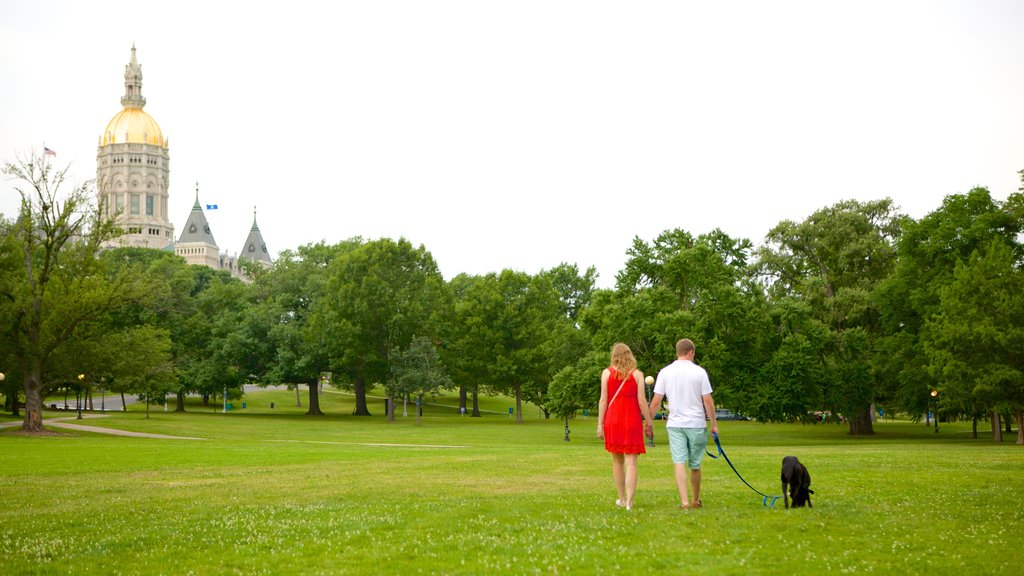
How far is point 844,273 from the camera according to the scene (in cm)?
5878

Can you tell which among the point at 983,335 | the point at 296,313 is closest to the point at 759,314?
the point at 983,335

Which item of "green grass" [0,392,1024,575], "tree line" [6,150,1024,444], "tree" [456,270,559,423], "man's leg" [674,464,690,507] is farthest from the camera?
"tree" [456,270,559,423]

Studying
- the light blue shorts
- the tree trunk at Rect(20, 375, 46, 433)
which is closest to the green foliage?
the light blue shorts

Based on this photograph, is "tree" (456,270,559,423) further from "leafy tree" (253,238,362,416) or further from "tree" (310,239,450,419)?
"leafy tree" (253,238,362,416)

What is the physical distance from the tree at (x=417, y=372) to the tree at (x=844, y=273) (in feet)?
91.5

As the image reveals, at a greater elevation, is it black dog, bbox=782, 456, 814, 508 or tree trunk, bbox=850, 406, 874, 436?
black dog, bbox=782, 456, 814, 508

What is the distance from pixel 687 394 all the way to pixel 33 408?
45.5 m

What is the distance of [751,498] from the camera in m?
14.7

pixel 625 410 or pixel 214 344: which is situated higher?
pixel 214 344

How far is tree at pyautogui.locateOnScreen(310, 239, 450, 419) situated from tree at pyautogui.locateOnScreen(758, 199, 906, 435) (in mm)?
30440

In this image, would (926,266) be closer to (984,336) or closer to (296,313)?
(984,336)

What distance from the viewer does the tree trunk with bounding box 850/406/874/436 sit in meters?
59.6

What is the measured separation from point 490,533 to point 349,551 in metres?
2.00

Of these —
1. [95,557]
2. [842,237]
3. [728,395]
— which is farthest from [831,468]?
[842,237]
